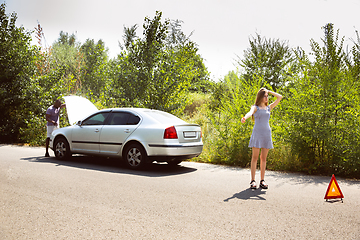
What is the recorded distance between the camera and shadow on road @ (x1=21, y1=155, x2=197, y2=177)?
8453 mm

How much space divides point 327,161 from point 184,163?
4.13 metres

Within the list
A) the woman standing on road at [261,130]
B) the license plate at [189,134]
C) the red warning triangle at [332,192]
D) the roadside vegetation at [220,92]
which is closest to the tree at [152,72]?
the roadside vegetation at [220,92]

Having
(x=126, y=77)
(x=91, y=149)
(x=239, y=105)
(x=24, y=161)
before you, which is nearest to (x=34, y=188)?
(x=91, y=149)

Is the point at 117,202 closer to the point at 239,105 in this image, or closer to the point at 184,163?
the point at 184,163

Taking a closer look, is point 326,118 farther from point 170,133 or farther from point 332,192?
point 170,133

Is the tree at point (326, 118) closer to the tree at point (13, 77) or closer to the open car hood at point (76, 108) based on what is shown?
the open car hood at point (76, 108)

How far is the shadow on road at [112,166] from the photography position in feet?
27.7

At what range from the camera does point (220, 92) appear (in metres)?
16.0

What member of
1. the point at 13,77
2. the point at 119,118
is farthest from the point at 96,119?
the point at 13,77

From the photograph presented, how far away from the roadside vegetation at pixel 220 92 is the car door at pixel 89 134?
3551 millimetres

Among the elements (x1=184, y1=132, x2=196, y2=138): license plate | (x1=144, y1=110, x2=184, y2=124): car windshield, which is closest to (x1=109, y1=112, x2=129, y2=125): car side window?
(x1=144, y1=110, x2=184, y2=124): car windshield

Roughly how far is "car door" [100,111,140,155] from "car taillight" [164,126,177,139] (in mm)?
988

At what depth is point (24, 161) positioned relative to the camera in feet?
33.1

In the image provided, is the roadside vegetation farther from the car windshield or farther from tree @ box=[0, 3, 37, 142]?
the car windshield
